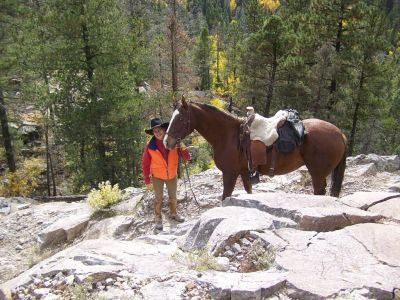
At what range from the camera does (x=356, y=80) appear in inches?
702

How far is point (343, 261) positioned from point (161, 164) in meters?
3.98

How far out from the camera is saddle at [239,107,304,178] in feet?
23.3

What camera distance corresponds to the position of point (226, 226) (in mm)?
4637

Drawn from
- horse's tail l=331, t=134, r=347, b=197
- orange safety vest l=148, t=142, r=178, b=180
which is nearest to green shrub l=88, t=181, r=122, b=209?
orange safety vest l=148, t=142, r=178, b=180

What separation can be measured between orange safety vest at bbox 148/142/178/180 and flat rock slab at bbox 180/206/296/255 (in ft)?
6.89

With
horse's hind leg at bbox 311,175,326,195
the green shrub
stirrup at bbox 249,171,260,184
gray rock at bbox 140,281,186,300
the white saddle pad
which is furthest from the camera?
the green shrub

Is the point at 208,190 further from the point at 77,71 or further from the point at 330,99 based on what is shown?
the point at 330,99

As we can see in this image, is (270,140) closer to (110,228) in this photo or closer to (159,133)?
(159,133)

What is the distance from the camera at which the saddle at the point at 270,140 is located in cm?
711

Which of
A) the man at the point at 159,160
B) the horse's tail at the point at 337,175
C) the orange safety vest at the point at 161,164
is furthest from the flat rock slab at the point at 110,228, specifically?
the horse's tail at the point at 337,175

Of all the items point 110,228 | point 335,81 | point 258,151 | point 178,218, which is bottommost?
point 110,228

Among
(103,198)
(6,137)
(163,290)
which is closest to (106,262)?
(163,290)

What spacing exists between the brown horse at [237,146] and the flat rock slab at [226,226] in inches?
79.4

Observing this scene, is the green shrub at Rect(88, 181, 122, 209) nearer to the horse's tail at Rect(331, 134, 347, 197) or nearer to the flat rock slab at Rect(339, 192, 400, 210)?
the horse's tail at Rect(331, 134, 347, 197)
